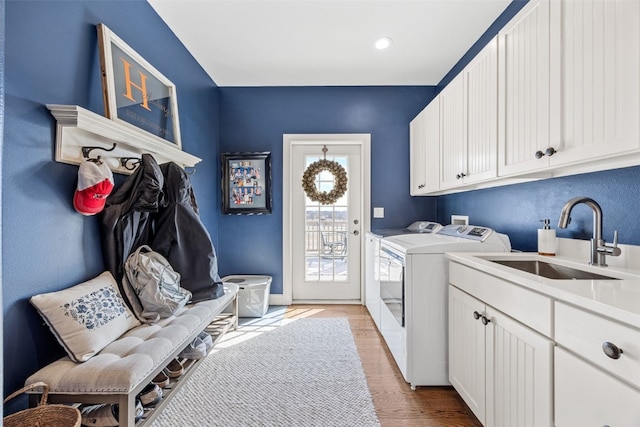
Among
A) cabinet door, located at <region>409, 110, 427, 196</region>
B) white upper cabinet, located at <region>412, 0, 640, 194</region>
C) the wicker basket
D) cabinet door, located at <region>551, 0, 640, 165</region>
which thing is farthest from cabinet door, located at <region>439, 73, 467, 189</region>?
the wicker basket

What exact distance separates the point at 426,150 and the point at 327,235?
58.6 inches

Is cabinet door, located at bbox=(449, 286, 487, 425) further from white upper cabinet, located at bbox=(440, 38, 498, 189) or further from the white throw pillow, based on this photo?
the white throw pillow

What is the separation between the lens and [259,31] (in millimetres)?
2400

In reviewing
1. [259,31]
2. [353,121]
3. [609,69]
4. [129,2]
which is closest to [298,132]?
[353,121]

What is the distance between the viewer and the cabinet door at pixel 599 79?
98cm

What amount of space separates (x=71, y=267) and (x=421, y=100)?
11.6 ft

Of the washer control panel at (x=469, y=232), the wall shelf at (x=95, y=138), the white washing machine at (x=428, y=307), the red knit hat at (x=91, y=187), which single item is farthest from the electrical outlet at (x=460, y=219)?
the red knit hat at (x=91, y=187)

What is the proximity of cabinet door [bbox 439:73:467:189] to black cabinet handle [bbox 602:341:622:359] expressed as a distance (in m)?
1.50

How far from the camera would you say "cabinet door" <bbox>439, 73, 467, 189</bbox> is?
84.4 inches

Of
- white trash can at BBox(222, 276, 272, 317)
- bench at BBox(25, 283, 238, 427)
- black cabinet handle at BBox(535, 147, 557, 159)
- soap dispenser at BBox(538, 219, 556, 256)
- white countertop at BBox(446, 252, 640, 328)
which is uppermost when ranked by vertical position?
black cabinet handle at BBox(535, 147, 557, 159)

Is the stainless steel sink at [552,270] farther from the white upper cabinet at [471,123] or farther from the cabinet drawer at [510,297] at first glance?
the white upper cabinet at [471,123]

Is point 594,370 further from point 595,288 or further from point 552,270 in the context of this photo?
point 552,270

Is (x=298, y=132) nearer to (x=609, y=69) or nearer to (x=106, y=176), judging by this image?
(x=106, y=176)

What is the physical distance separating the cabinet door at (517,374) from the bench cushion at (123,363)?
1.52m
